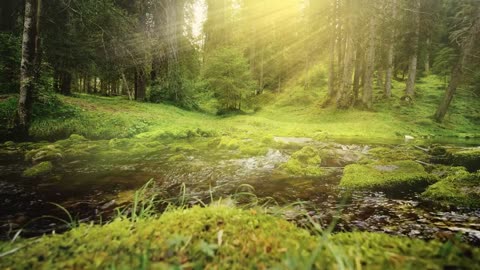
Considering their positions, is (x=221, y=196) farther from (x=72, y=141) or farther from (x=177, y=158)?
(x=72, y=141)

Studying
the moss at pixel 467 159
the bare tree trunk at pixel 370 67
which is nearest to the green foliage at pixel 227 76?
the bare tree trunk at pixel 370 67

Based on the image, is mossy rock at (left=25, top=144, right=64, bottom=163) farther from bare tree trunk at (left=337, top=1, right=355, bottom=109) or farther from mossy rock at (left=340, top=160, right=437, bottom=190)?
bare tree trunk at (left=337, top=1, right=355, bottom=109)

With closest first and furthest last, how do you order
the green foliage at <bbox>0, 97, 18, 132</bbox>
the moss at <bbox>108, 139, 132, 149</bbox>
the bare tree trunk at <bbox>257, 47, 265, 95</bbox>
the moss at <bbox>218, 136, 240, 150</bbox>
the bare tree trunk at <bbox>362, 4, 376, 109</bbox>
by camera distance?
the moss at <bbox>108, 139, 132, 149</bbox> < the moss at <bbox>218, 136, 240, 150</bbox> < the green foliage at <bbox>0, 97, 18, 132</bbox> < the bare tree trunk at <bbox>362, 4, 376, 109</bbox> < the bare tree trunk at <bbox>257, 47, 265, 95</bbox>

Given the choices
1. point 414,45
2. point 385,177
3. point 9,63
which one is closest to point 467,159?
point 385,177

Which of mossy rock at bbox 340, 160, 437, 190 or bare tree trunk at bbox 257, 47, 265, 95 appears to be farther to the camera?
bare tree trunk at bbox 257, 47, 265, 95

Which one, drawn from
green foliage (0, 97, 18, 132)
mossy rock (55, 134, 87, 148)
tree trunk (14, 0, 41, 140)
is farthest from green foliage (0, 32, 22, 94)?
mossy rock (55, 134, 87, 148)

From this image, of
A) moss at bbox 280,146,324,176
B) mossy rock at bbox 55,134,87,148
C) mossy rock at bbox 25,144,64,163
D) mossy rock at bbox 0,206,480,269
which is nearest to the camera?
mossy rock at bbox 0,206,480,269

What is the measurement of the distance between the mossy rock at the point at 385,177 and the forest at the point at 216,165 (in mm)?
34

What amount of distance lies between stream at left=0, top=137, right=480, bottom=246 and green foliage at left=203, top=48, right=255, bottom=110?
1916cm

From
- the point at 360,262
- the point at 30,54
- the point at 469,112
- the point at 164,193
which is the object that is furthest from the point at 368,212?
the point at 469,112

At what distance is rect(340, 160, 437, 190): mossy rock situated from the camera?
4844 millimetres

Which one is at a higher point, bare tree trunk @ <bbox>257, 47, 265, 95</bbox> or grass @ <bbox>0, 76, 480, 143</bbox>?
bare tree trunk @ <bbox>257, 47, 265, 95</bbox>

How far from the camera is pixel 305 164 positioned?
6477 mm

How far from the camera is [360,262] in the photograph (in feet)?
4.71
